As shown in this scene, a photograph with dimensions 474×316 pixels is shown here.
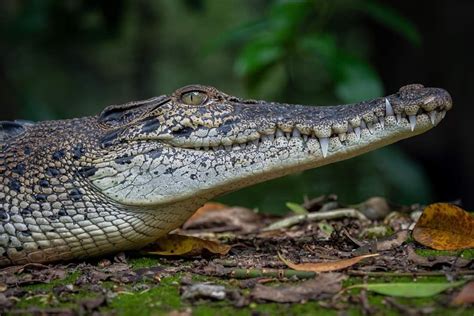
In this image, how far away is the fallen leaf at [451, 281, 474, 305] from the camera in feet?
7.23

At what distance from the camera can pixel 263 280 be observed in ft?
8.71

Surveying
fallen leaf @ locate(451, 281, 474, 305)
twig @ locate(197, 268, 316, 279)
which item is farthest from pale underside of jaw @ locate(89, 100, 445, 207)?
fallen leaf @ locate(451, 281, 474, 305)

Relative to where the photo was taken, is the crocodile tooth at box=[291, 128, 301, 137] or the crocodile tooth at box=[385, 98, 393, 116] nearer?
the crocodile tooth at box=[385, 98, 393, 116]

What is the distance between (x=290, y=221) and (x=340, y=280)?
1.74 metres

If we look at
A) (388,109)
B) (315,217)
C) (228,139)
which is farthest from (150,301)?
(315,217)

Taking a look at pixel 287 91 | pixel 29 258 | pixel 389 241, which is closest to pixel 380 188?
pixel 287 91

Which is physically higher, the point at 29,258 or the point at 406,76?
the point at 406,76

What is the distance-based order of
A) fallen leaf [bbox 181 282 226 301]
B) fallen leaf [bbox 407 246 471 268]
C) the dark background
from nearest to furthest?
fallen leaf [bbox 181 282 226 301], fallen leaf [bbox 407 246 471 268], the dark background

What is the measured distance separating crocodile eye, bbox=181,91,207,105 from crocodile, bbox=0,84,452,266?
4cm

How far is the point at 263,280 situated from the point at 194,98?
1108 mm

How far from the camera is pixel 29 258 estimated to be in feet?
10.6

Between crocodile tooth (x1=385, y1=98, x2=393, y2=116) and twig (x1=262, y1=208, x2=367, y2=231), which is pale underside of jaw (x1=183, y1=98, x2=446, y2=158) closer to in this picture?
crocodile tooth (x1=385, y1=98, x2=393, y2=116)

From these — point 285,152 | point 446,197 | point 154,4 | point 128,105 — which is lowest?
point 446,197

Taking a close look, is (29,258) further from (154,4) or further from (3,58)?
(154,4)
